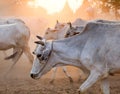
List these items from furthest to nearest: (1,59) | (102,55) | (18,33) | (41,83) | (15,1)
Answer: (15,1) → (1,59) → (18,33) → (41,83) → (102,55)

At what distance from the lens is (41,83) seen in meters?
10.2

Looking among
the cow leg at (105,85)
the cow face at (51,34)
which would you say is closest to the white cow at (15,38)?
the cow face at (51,34)

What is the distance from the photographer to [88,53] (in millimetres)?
6445

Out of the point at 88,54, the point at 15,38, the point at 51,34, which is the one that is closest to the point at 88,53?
the point at 88,54

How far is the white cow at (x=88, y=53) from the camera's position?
6.34 meters

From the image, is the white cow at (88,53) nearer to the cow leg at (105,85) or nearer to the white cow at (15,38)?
the cow leg at (105,85)

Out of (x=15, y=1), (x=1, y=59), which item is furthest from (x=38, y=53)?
(x=15, y=1)

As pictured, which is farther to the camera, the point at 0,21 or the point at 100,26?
the point at 0,21

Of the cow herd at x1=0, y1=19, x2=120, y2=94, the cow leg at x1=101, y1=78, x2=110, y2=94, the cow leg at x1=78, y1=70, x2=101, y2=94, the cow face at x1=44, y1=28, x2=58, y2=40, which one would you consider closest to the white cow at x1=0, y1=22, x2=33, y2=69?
the cow face at x1=44, y1=28, x2=58, y2=40

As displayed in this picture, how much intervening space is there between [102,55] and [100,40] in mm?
292

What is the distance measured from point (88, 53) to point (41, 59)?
2.55ft

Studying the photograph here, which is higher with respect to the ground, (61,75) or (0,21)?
(0,21)

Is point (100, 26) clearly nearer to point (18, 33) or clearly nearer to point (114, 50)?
point (114, 50)

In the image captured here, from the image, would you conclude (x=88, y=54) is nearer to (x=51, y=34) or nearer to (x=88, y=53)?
(x=88, y=53)
